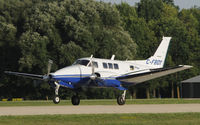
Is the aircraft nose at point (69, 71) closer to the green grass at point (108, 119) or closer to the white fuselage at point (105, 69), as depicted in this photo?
the white fuselage at point (105, 69)

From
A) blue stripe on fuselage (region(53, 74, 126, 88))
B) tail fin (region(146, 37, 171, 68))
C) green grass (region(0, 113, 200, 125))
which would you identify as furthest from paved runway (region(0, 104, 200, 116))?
tail fin (region(146, 37, 171, 68))

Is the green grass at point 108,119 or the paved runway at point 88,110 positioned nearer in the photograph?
the green grass at point 108,119

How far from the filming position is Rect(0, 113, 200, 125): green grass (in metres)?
20.8

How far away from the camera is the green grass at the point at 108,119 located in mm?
20781

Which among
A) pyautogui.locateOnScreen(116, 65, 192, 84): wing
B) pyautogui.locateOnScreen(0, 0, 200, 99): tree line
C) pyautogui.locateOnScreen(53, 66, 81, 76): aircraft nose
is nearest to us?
pyautogui.locateOnScreen(53, 66, 81, 76): aircraft nose

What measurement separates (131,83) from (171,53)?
194 feet

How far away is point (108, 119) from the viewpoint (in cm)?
2241

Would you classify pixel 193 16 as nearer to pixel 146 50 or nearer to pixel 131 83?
pixel 146 50

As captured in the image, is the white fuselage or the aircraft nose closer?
the aircraft nose

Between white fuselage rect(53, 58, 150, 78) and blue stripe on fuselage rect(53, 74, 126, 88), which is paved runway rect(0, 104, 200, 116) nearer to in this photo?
blue stripe on fuselage rect(53, 74, 126, 88)

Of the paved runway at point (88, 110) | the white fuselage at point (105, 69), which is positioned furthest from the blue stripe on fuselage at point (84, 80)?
the paved runway at point (88, 110)

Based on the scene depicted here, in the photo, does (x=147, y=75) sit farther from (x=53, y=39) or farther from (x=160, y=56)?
(x=53, y=39)

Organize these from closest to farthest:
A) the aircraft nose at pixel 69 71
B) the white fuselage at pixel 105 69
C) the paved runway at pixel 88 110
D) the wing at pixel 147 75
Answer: the paved runway at pixel 88 110 < the aircraft nose at pixel 69 71 < the white fuselage at pixel 105 69 < the wing at pixel 147 75

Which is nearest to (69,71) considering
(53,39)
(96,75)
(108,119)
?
(96,75)
